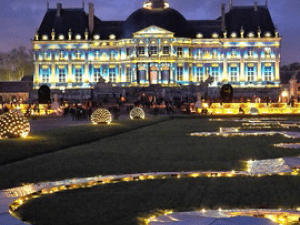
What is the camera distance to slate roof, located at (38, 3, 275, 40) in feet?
366

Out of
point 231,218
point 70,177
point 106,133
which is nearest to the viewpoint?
point 231,218

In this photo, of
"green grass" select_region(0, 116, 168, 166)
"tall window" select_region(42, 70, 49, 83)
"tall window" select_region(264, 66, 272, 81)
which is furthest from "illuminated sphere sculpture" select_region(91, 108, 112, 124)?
"tall window" select_region(264, 66, 272, 81)

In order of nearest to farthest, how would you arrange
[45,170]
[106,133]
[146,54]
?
[45,170] < [106,133] < [146,54]

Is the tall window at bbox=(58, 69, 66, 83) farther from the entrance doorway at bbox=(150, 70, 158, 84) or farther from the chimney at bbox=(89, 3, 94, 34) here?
the entrance doorway at bbox=(150, 70, 158, 84)

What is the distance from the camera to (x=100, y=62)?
112 meters

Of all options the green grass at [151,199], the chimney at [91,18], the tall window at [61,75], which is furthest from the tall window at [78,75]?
the green grass at [151,199]

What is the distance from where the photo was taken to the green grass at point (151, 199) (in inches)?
379

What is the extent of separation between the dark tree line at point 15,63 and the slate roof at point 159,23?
4032 cm

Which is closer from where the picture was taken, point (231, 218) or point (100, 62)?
point (231, 218)

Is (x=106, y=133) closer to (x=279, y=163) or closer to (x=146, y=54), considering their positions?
(x=279, y=163)

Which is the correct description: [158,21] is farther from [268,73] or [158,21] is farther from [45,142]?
[45,142]

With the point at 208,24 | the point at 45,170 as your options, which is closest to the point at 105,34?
the point at 208,24

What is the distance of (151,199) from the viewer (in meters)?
11.0

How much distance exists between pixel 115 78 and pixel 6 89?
24.9 m
